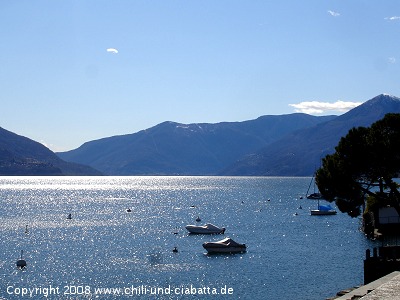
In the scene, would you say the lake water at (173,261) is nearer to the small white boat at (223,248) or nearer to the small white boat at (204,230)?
the small white boat at (223,248)

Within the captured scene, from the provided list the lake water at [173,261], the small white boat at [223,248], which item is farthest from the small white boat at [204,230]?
the small white boat at [223,248]

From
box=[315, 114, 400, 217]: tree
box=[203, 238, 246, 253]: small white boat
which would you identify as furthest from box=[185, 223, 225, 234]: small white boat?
box=[315, 114, 400, 217]: tree

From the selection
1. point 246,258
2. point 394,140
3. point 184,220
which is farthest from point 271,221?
point 394,140

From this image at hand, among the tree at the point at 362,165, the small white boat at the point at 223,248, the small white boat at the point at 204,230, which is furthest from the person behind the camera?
the small white boat at the point at 204,230

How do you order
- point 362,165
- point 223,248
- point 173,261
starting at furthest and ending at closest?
point 223,248 → point 173,261 → point 362,165

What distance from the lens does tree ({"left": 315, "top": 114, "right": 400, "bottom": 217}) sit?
1911 inches

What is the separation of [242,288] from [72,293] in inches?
572

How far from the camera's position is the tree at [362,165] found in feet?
159

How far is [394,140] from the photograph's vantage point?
1901 inches

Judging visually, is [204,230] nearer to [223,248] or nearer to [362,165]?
[223,248]

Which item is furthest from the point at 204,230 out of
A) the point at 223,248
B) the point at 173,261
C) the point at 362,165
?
the point at 362,165

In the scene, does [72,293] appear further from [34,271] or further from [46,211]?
[46,211]

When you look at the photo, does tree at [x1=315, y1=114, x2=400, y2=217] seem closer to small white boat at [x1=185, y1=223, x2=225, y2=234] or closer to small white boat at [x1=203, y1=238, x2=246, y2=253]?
small white boat at [x1=203, y1=238, x2=246, y2=253]

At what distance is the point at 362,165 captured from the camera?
49719mm
